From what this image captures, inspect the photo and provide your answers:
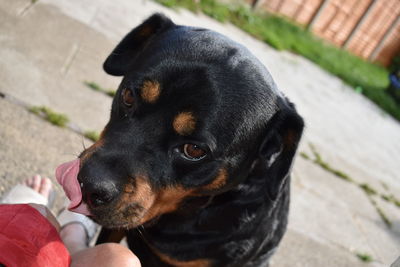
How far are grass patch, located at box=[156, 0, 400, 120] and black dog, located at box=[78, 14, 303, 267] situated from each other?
20.2 feet

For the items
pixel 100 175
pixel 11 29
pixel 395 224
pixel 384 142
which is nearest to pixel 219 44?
pixel 100 175

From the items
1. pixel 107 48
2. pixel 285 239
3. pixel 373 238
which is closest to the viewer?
pixel 285 239

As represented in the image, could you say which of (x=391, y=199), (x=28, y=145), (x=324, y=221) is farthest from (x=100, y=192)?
(x=391, y=199)

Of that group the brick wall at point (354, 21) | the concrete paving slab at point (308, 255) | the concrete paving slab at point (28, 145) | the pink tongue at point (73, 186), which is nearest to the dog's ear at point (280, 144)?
the pink tongue at point (73, 186)

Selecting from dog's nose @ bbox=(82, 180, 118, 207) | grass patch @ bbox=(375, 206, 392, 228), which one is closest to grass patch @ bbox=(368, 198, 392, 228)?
grass patch @ bbox=(375, 206, 392, 228)

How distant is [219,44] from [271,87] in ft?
1.20

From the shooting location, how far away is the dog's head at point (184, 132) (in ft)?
5.57

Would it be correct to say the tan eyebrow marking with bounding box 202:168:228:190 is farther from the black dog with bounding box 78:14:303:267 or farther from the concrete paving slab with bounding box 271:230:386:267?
the concrete paving slab with bounding box 271:230:386:267

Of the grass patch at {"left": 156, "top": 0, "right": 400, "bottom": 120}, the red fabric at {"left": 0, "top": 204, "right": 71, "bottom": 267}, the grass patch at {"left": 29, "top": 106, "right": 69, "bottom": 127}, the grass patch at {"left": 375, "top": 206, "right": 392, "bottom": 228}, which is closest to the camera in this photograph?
the red fabric at {"left": 0, "top": 204, "right": 71, "bottom": 267}

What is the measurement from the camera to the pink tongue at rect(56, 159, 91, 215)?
5.39ft

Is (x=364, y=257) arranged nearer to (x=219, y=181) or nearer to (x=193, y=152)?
(x=219, y=181)

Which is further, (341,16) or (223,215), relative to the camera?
(341,16)

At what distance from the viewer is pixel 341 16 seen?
16.2m

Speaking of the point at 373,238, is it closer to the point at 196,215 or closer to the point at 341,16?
the point at 196,215
